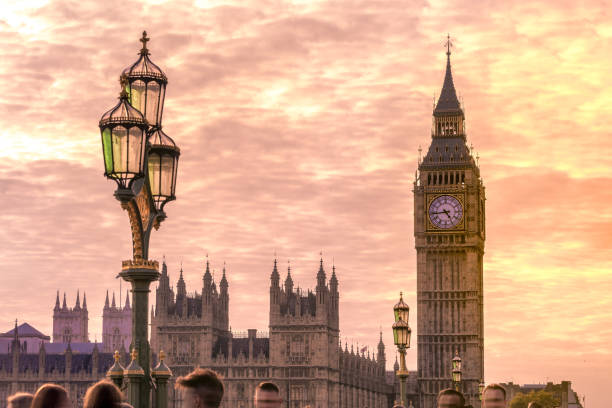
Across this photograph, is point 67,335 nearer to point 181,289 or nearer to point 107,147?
point 181,289

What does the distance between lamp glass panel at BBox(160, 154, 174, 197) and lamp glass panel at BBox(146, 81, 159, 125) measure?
54 centimetres

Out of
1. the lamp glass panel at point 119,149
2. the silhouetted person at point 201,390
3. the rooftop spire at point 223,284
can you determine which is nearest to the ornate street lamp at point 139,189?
the lamp glass panel at point 119,149

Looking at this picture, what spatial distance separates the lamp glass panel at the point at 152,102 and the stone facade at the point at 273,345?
82958 mm

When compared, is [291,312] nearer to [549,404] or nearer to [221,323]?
[221,323]

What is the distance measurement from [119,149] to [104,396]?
5.43 meters

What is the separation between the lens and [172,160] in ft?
49.2

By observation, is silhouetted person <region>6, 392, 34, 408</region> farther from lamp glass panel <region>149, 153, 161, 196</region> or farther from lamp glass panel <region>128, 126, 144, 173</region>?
lamp glass panel <region>149, 153, 161, 196</region>

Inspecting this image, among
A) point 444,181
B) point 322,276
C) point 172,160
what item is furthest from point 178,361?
point 172,160

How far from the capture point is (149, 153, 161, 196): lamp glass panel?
1464 centimetres

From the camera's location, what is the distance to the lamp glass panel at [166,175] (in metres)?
14.6

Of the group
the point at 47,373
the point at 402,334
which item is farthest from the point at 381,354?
the point at 402,334

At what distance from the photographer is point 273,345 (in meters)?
99.9

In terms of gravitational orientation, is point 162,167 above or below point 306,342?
below

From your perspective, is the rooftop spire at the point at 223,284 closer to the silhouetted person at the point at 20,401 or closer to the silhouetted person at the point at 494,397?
the silhouetted person at the point at 494,397
